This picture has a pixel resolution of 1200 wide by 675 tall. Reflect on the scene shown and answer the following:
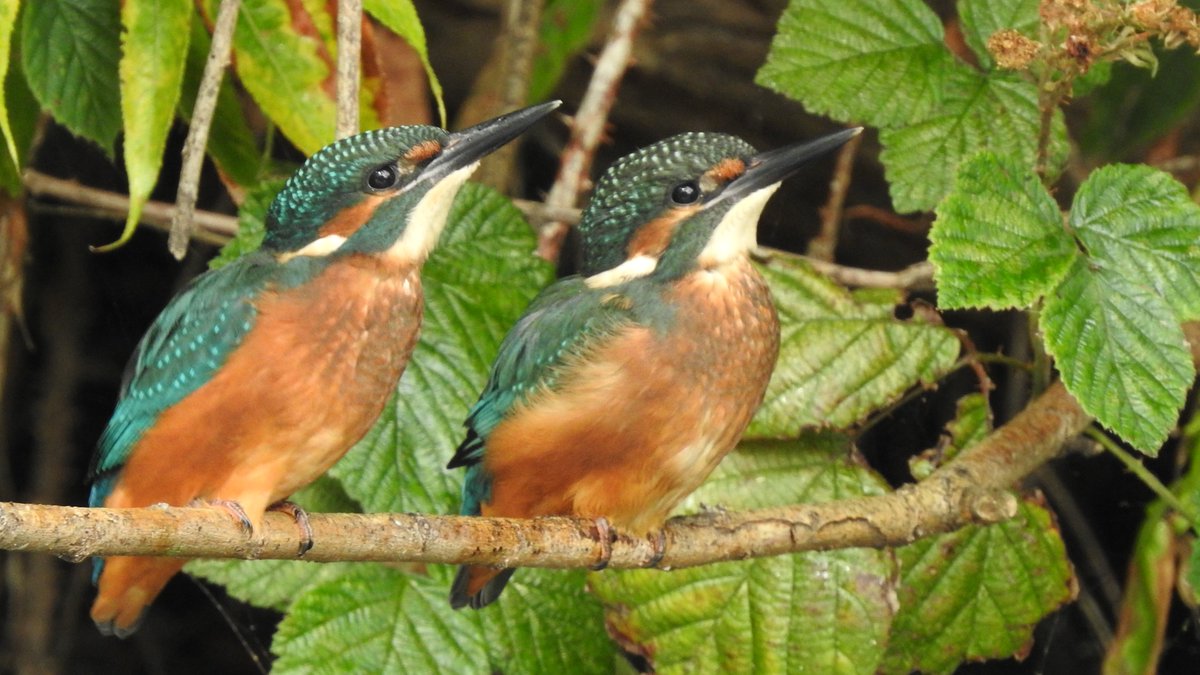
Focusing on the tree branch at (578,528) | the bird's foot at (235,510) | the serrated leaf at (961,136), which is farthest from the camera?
the serrated leaf at (961,136)

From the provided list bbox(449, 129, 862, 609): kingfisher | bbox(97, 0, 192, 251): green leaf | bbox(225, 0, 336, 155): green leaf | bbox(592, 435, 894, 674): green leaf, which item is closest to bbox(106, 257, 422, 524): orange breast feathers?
bbox(449, 129, 862, 609): kingfisher

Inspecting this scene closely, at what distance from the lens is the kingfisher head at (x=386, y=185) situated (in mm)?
2305

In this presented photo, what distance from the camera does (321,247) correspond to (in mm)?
2383

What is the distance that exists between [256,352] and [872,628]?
119 cm

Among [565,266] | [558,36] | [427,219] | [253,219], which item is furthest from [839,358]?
[565,266]

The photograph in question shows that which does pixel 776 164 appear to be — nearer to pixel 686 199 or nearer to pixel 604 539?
pixel 686 199

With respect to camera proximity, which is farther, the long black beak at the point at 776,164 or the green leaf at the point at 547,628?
the green leaf at the point at 547,628

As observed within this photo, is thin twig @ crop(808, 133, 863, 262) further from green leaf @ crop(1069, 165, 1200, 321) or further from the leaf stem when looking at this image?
green leaf @ crop(1069, 165, 1200, 321)

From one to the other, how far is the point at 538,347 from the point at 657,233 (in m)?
0.26

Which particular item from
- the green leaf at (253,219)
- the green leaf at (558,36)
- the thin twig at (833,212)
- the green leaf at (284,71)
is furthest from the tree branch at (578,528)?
the green leaf at (558,36)

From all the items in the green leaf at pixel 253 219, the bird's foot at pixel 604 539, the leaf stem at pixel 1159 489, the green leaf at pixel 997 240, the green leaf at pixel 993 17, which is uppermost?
the green leaf at pixel 993 17

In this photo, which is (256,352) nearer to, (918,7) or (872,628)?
(872,628)

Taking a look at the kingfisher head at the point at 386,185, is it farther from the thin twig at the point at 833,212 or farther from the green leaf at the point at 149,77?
the thin twig at the point at 833,212

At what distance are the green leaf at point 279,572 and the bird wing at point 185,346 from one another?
43cm
